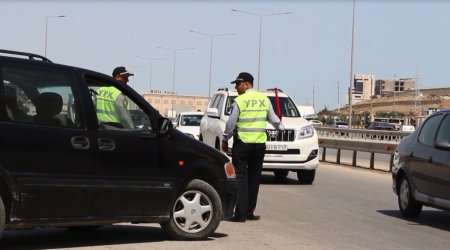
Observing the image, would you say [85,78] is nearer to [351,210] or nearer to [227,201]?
[227,201]

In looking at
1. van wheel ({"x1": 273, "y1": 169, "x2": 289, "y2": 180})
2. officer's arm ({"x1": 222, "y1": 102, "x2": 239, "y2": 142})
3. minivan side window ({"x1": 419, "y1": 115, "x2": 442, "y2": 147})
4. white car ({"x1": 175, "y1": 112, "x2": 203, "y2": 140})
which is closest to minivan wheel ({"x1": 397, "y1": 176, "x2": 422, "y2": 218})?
minivan side window ({"x1": 419, "y1": 115, "x2": 442, "y2": 147})

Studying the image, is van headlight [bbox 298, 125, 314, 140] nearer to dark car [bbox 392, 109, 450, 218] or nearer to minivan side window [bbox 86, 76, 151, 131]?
dark car [bbox 392, 109, 450, 218]

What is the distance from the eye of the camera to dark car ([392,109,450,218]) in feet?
29.9

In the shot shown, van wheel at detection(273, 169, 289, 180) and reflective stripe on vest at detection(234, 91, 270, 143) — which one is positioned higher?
reflective stripe on vest at detection(234, 91, 270, 143)

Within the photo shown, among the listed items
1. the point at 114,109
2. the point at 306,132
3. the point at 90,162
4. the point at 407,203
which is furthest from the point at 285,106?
the point at 90,162

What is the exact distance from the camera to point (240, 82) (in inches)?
368

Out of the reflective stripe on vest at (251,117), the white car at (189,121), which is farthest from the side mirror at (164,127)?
the white car at (189,121)

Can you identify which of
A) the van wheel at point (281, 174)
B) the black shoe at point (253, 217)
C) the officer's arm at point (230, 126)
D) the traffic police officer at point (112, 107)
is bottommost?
the van wheel at point (281, 174)

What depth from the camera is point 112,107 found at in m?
7.17

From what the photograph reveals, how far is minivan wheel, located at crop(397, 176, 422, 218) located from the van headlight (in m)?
4.50

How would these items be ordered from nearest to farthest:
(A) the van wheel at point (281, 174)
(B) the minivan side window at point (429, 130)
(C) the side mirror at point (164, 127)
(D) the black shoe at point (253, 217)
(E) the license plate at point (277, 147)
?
(C) the side mirror at point (164, 127) → (D) the black shoe at point (253, 217) → (B) the minivan side window at point (429, 130) → (E) the license plate at point (277, 147) → (A) the van wheel at point (281, 174)

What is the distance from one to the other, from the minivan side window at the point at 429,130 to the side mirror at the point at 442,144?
0.21 meters

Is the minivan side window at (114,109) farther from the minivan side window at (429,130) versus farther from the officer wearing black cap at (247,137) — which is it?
the minivan side window at (429,130)

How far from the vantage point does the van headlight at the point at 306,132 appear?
583 inches
